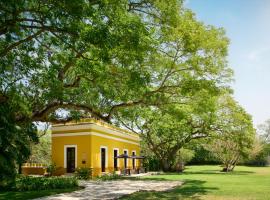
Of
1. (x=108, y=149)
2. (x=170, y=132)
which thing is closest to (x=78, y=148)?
(x=108, y=149)

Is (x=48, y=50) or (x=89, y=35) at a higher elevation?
(x=48, y=50)

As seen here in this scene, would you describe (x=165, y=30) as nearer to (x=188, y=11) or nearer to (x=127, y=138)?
(x=188, y=11)

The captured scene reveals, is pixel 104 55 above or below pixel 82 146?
above

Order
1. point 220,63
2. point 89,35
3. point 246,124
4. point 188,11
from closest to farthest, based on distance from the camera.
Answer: point 89,35 → point 188,11 → point 220,63 → point 246,124

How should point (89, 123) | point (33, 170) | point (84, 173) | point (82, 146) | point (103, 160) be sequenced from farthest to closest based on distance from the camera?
1. point (103, 160)
2. point (33, 170)
3. point (82, 146)
4. point (89, 123)
5. point (84, 173)

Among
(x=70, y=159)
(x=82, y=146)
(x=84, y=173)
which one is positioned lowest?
(x=84, y=173)

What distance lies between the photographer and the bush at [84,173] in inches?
943

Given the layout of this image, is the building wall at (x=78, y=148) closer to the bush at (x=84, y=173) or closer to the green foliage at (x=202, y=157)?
the bush at (x=84, y=173)

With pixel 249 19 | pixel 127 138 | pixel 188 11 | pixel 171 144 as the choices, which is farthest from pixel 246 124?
pixel 249 19

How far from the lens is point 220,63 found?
15961mm

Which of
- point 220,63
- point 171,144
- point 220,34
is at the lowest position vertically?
point 171,144

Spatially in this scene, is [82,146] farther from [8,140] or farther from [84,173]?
[8,140]

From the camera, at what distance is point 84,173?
947 inches

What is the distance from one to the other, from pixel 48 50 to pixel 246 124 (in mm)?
24050
